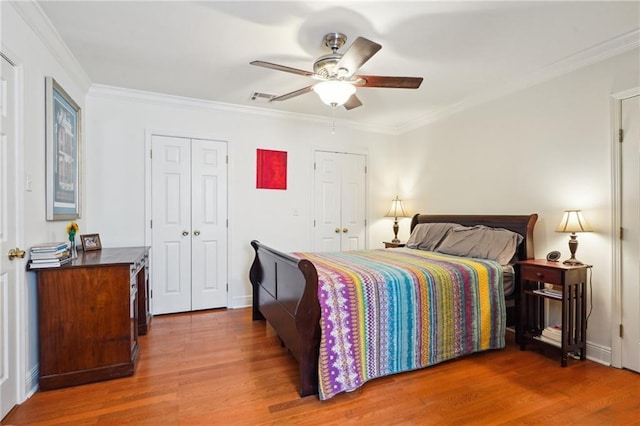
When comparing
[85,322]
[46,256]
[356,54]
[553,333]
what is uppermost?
[356,54]

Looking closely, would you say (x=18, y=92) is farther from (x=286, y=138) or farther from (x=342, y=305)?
(x=286, y=138)

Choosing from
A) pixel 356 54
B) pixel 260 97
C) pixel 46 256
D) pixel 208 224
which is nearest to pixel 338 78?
pixel 356 54

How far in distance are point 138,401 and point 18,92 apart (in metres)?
2.04

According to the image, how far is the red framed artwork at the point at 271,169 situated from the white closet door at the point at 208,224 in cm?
43

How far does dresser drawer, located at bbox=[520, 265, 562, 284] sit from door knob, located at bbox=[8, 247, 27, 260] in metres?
3.62

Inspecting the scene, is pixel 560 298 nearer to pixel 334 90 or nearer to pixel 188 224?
pixel 334 90

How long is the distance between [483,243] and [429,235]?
28.7 inches

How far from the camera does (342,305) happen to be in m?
2.10

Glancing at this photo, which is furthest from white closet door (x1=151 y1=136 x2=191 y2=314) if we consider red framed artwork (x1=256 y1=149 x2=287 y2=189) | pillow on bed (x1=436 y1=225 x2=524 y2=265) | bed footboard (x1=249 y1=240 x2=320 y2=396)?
pillow on bed (x1=436 y1=225 x2=524 y2=265)

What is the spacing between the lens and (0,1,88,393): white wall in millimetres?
1954

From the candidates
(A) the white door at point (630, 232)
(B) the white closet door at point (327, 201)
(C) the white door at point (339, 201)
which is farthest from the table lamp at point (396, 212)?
(A) the white door at point (630, 232)

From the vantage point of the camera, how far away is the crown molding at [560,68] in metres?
2.43

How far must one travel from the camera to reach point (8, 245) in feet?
6.12

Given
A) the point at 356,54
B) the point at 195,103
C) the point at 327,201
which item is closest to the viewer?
the point at 356,54
